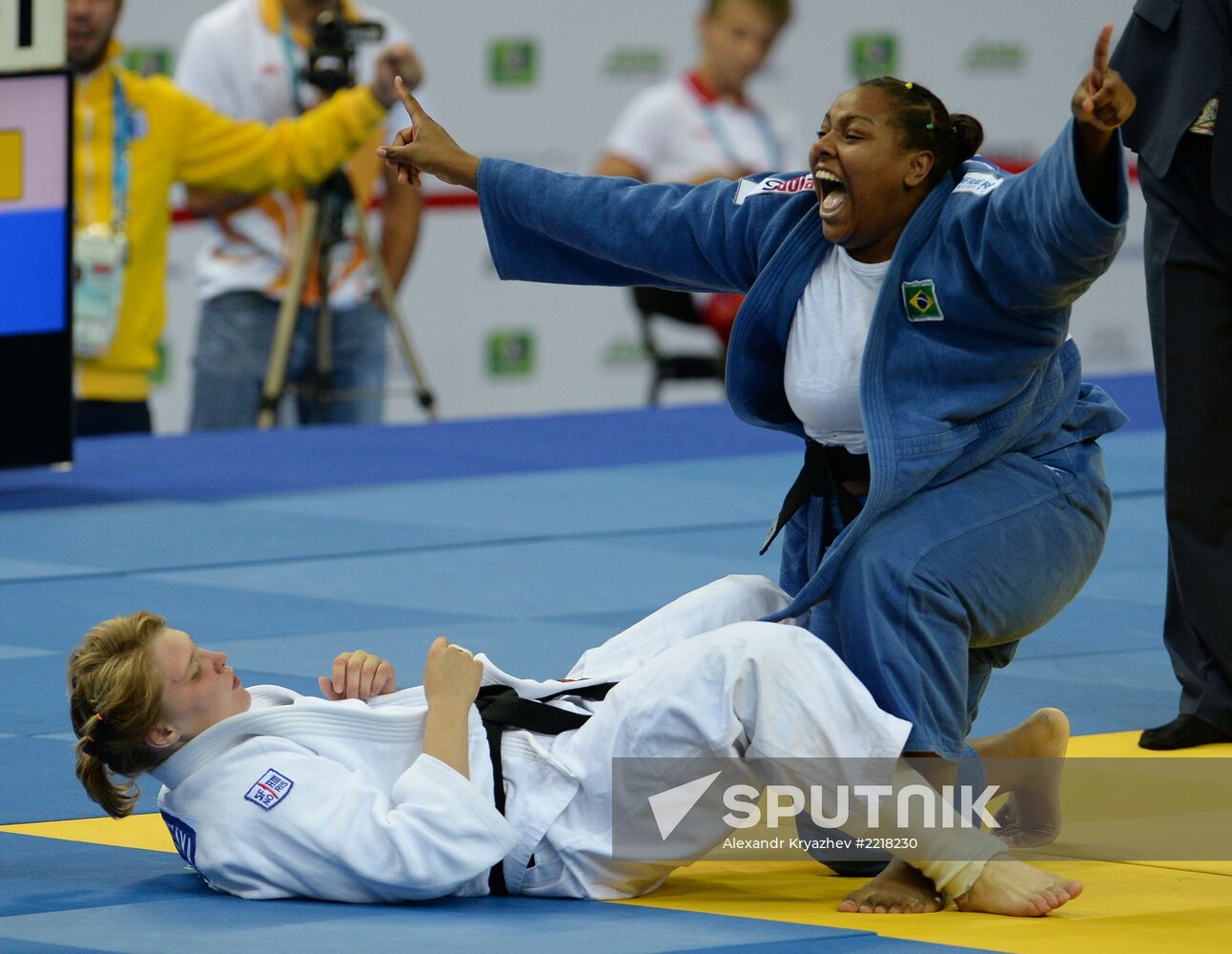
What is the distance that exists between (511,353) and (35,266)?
4365mm

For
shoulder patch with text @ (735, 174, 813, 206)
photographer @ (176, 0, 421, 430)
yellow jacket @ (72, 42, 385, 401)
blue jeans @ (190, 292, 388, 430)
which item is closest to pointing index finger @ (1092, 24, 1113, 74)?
shoulder patch with text @ (735, 174, 813, 206)

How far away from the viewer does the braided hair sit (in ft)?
12.7

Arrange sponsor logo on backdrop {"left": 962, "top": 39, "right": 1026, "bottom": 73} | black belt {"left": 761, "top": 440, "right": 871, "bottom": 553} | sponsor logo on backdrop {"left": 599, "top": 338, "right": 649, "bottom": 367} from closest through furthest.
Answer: black belt {"left": 761, "top": 440, "right": 871, "bottom": 553} < sponsor logo on backdrop {"left": 599, "top": 338, "right": 649, "bottom": 367} < sponsor logo on backdrop {"left": 962, "top": 39, "right": 1026, "bottom": 73}

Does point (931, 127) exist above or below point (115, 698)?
above

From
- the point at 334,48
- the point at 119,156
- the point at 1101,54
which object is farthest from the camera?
the point at 334,48

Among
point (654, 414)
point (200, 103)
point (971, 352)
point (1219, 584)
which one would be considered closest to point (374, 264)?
point (200, 103)

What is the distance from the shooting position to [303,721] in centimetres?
364

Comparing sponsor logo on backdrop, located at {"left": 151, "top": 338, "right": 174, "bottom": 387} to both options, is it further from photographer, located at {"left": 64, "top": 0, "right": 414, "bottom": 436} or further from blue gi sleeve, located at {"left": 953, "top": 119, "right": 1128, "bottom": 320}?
blue gi sleeve, located at {"left": 953, "top": 119, "right": 1128, "bottom": 320}

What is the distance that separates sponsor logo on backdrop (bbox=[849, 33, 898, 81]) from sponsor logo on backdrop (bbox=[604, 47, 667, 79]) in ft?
3.56

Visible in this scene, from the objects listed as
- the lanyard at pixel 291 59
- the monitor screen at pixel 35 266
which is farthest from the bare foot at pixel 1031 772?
the lanyard at pixel 291 59

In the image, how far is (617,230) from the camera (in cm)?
413

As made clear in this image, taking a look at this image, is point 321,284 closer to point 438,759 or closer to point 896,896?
point 438,759

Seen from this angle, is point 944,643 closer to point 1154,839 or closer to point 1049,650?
point 1154,839
